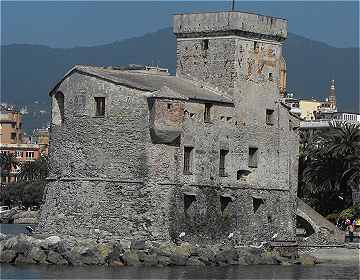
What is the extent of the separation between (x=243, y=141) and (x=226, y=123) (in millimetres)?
1058

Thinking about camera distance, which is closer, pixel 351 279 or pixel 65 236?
pixel 351 279

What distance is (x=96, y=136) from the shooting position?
53.0m

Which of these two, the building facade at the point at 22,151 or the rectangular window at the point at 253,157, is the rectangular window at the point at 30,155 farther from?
the rectangular window at the point at 253,157

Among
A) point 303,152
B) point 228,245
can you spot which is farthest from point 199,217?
point 303,152

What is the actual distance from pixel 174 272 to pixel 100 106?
26.0 ft

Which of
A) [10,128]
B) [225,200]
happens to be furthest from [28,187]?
[225,200]

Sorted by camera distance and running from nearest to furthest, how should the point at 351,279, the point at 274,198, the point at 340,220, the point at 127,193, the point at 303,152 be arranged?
the point at 351,279 < the point at 127,193 < the point at 274,198 < the point at 340,220 < the point at 303,152

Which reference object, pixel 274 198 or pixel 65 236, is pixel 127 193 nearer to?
pixel 65 236

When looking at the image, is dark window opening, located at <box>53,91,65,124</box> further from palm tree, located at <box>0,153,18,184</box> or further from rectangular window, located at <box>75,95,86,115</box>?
palm tree, located at <box>0,153,18,184</box>

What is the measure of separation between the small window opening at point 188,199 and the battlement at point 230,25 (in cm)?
617

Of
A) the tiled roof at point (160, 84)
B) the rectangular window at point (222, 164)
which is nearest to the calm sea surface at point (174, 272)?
the rectangular window at point (222, 164)

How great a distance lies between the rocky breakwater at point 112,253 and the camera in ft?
162

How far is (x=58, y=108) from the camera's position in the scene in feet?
180

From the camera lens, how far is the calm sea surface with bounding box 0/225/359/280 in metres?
45.8
